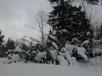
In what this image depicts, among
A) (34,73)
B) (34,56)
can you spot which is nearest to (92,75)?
(34,73)

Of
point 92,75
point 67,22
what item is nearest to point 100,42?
point 67,22

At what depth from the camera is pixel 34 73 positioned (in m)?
1.51

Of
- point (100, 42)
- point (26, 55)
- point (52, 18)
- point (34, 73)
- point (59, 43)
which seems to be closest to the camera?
point (34, 73)

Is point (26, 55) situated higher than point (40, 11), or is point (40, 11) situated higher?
point (40, 11)

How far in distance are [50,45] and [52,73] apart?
2.22 metres

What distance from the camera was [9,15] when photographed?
201 inches

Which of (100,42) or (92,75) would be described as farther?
(100,42)

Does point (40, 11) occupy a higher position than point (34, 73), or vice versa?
point (40, 11)

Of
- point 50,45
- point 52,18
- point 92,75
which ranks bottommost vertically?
point 92,75

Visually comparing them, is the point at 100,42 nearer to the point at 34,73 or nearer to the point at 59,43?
the point at 59,43

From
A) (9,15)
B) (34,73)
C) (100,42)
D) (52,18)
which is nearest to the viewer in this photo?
(34,73)

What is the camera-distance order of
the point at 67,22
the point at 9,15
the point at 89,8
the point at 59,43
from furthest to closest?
the point at 89,8 < the point at 67,22 < the point at 9,15 < the point at 59,43

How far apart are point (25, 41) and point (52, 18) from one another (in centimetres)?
503

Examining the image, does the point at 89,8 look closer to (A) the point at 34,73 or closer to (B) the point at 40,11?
(B) the point at 40,11
